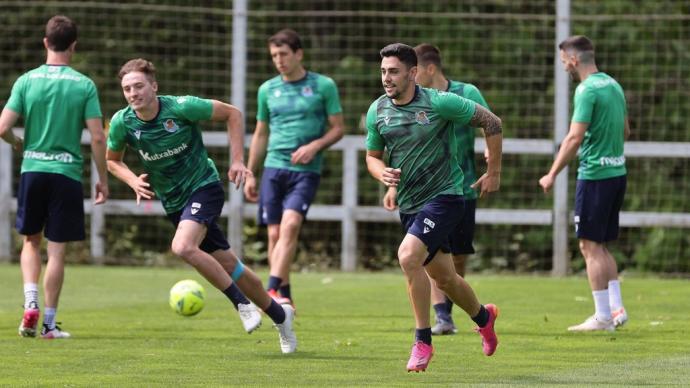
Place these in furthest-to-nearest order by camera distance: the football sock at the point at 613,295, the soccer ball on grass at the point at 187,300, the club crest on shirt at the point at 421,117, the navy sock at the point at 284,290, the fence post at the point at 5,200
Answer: the fence post at the point at 5,200
the navy sock at the point at 284,290
the football sock at the point at 613,295
the soccer ball on grass at the point at 187,300
the club crest on shirt at the point at 421,117

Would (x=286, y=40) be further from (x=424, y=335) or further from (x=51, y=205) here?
(x=424, y=335)

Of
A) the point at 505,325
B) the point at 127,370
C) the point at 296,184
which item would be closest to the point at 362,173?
the point at 296,184

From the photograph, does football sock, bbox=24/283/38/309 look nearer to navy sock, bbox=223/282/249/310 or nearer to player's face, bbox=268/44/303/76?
navy sock, bbox=223/282/249/310

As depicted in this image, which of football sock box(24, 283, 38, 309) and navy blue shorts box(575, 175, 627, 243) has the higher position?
navy blue shorts box(575, 175, 627, 243)

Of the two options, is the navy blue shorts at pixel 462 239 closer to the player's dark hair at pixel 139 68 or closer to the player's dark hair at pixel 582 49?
the player's dark hair at pixel 582 49

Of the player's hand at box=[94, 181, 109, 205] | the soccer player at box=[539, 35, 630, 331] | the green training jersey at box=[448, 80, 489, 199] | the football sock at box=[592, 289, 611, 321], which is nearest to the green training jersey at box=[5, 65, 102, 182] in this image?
the player's hand at box=[94, 181, 109, 205]

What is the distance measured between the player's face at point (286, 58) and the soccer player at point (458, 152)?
1.83 meters

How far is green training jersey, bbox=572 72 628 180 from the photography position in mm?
10242

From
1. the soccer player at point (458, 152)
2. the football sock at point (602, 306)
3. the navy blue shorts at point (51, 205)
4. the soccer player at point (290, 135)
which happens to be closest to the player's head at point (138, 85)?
the navy blue shorts at point (51, 205)

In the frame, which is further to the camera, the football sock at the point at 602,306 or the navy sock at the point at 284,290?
the navy sock at the point at 284,290

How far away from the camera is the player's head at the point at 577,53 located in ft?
34.0

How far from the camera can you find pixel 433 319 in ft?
35.9

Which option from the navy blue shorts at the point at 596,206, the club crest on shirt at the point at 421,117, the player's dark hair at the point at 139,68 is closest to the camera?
the club crest on shirt at the point at 421,117

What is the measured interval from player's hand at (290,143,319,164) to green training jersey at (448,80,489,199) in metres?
1.83
